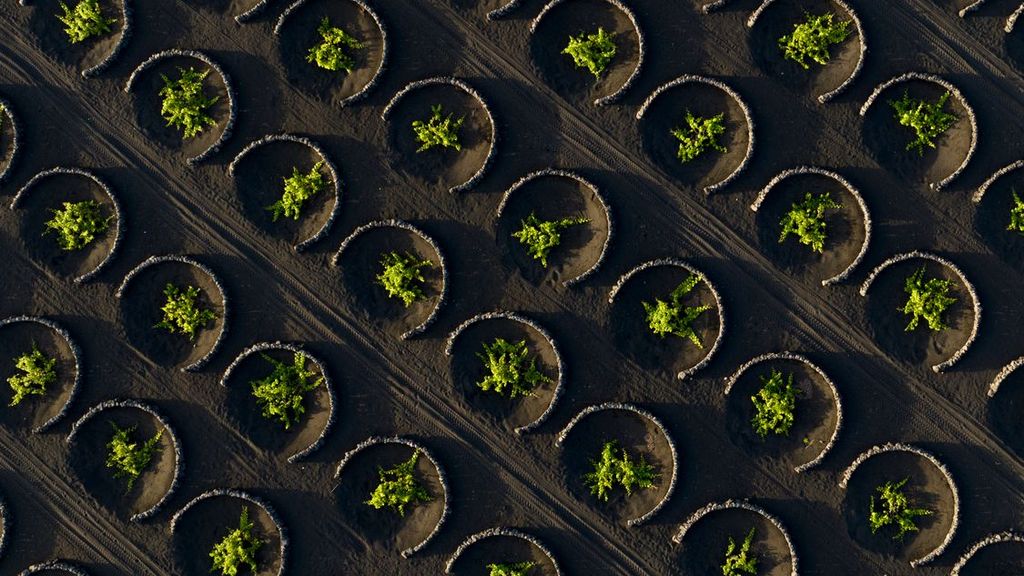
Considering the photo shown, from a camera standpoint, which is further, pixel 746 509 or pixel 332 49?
pixel 332 49

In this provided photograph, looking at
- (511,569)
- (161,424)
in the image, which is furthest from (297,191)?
(511,569)

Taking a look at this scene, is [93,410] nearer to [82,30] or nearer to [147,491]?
[147,491]

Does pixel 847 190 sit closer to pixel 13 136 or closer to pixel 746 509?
pixel 746 509

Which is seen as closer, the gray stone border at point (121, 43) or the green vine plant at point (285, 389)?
the green vine plant at point (285, 389)

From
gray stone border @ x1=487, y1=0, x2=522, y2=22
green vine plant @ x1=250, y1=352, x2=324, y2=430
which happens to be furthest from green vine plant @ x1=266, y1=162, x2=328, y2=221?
gray stone border @ x1=487, y1=0, x2=522, y2=22

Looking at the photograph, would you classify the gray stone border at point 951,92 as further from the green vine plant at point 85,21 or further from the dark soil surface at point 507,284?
the green vine plant at point 85,21

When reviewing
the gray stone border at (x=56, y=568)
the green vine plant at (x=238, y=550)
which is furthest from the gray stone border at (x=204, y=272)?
the gray stone border at (x=56, y=568)
